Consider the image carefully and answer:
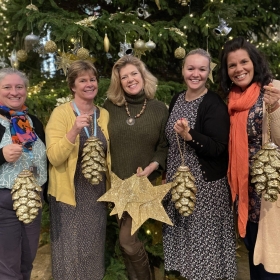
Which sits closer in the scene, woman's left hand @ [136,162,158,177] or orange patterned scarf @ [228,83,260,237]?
orange patterned scarf @ [228,83,260,237]

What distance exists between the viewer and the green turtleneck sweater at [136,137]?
247 cm

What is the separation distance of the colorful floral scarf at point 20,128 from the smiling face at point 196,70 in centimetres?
120

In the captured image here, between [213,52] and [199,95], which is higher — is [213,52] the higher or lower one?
the higher one

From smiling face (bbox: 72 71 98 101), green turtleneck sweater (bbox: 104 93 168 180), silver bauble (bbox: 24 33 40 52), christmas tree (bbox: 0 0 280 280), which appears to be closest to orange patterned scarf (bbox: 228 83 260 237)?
green turtleneck sweater (bbox: 104 93 168 180)

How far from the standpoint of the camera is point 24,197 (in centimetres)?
197

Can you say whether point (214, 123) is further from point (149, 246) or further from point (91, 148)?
point (149, 246)

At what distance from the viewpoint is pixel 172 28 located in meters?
3.65

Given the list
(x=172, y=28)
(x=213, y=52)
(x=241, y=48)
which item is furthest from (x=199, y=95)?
(x=213, y=52)

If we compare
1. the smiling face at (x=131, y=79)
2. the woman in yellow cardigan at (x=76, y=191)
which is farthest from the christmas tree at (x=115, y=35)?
the smiling face at (x=131, y=79)

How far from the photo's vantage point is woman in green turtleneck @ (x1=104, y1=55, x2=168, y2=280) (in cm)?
248

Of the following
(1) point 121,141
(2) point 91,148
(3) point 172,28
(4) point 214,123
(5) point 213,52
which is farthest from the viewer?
(5) point 213,52

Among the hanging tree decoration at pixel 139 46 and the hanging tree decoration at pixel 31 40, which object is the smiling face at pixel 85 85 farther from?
the hanging tree decoration at pixel 31 40

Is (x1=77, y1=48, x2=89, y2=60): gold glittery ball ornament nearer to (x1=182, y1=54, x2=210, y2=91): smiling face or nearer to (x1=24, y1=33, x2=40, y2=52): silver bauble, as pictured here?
(x1=24, y1=33, x2=40, y2=52): silver bauble

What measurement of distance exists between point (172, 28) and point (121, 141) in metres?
1.83
